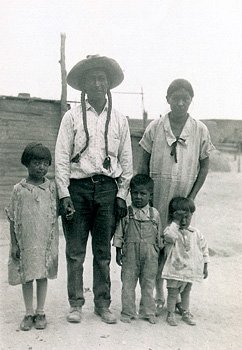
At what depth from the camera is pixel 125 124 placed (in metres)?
3.58

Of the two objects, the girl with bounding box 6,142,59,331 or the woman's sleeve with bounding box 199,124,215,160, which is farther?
the woman's sleeve with bounding box 199,124,215,160

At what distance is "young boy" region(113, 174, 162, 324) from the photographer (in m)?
3.45

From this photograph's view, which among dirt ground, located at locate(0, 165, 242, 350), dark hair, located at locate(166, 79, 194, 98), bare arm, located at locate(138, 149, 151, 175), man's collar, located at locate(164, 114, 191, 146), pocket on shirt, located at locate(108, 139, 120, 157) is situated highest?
dark hair, located at locate(166, 79, 194, 98)

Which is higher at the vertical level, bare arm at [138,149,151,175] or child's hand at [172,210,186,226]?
bare arm at [138,149,151,175]

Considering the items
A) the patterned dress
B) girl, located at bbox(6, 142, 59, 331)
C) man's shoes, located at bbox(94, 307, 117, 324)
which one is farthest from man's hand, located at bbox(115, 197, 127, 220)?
man's shoes, located at bbox(94, 307, 117, 324)

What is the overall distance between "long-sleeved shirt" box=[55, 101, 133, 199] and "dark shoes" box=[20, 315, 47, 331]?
37.5 inches

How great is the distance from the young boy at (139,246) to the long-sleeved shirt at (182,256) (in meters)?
0.10

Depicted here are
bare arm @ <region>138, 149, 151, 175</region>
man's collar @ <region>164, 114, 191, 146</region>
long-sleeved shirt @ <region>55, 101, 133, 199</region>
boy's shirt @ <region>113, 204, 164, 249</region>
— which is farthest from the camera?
bare arm @ <region>138, 149, 151, 175</region>

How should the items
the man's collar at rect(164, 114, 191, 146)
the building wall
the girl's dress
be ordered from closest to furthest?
1. the girl's dress
2. the man's collar at rect(164, 114, 191, 146)
3. the building wall

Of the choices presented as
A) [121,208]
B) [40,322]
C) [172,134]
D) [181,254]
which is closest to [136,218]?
[121,208]

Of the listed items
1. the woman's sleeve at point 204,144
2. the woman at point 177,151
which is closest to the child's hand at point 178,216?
the woman at point 177,151

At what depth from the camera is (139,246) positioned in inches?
136

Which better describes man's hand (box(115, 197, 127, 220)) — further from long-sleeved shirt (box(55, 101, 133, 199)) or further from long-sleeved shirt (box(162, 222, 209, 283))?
long-sleeved shirt (box(162, 222, 209, 283))

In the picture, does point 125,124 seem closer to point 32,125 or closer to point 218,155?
point 32,125
